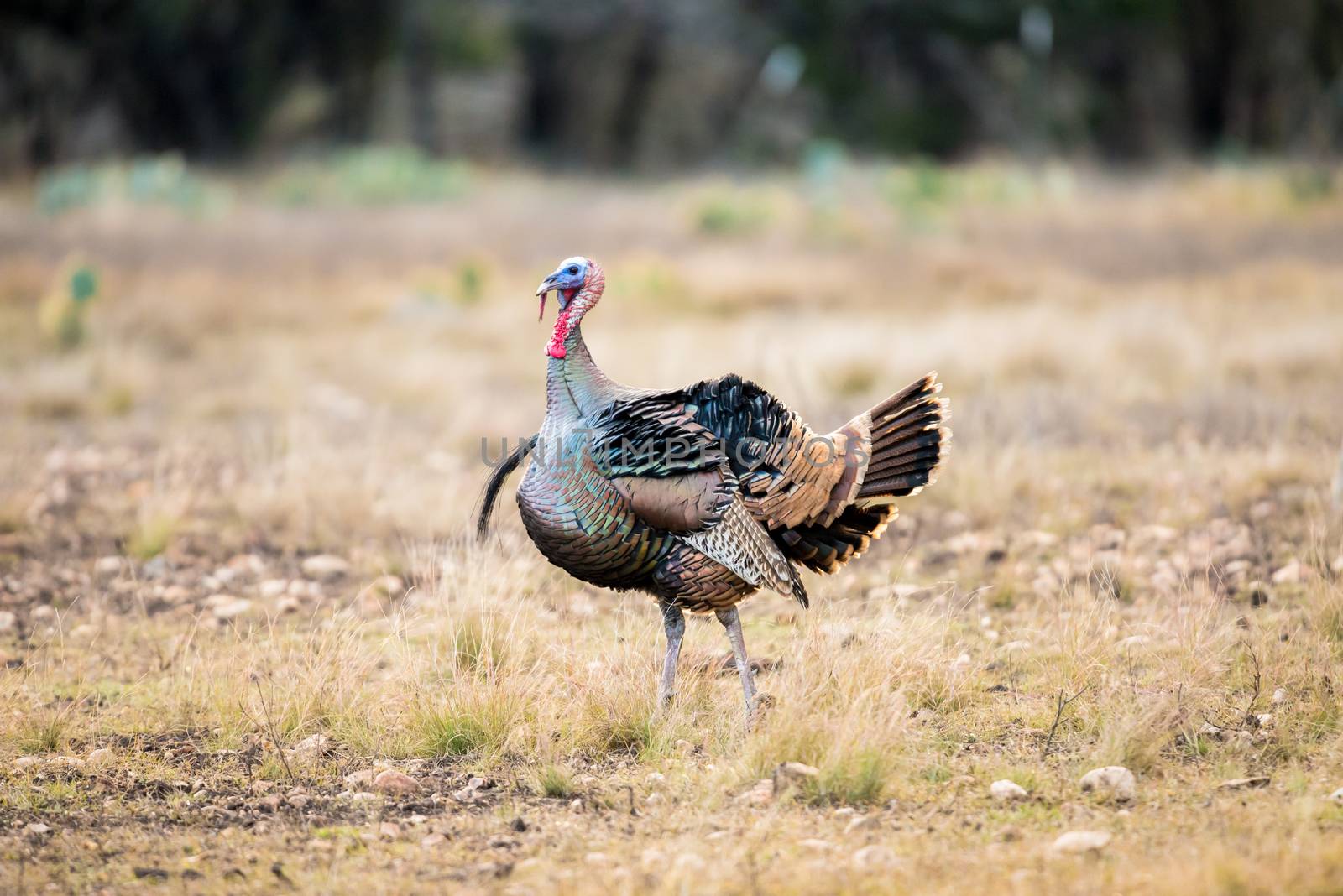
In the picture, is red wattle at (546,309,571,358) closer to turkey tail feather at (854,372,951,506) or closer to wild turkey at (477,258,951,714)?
wild turkey at (477,258,951,714)

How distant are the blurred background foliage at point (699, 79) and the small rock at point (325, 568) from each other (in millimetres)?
22583

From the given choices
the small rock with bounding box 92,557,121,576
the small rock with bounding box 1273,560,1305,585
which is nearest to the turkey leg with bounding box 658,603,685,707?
the small rock with bounding box 1273,560,1305,585

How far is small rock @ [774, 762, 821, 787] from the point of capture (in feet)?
13.7

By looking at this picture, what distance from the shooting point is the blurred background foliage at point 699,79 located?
92.6 ft

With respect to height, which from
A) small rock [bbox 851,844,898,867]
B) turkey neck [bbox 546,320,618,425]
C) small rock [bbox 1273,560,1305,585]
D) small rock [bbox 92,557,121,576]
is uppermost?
turkey neck [bbox 546,320,618,425]

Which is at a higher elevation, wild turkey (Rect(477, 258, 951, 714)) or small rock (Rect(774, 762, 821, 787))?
wild turkey (Rect(477, 258, 951, 714))

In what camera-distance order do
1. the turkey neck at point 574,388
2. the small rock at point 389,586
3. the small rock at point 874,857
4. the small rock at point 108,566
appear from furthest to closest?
1. the small rock at point 108,566
2. the small rock at point 389,586
3. the turkey neck at point 574,388
4. the small rock at point 874,857

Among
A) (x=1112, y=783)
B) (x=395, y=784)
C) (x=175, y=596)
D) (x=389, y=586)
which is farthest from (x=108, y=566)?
(x=1112, y=783)

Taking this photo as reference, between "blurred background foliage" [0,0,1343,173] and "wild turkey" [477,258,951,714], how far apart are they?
24.8 metres

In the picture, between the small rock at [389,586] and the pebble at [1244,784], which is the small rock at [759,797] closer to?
the pebble at [1244,784]

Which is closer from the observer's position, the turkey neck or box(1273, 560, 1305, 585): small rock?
the turkey neck

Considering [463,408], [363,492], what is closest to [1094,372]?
[463,408]

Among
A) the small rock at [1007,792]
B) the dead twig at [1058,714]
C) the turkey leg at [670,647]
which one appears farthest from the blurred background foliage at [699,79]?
the small rock at [1007,792]

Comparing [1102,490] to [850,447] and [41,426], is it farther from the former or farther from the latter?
[41,426]
